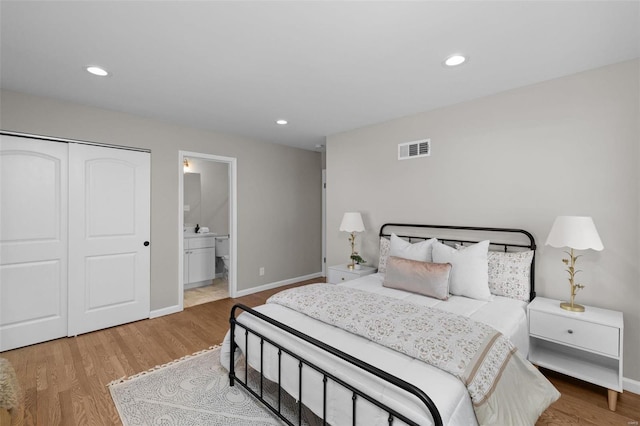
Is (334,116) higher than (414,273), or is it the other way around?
(334,116)

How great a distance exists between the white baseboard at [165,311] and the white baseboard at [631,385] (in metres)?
4.54

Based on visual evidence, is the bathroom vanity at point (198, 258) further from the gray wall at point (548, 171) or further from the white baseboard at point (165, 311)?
the gray wall at point (548, 171)

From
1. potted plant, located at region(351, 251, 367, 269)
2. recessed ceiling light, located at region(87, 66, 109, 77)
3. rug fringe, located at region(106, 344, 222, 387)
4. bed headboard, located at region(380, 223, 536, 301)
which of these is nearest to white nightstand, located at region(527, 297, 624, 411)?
bed headboard, located at region(380, 223, 536, 301)

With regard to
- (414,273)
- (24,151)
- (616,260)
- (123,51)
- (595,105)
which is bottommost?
(414,273)

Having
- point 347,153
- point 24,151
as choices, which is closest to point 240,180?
point 347,153

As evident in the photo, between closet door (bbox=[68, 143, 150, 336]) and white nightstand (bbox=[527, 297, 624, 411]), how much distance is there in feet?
13.5

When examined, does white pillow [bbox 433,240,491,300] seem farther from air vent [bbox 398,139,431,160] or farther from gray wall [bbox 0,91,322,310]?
gray wall [bbox 0,91,322,310]

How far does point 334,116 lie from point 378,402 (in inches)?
119

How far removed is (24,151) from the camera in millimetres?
2941

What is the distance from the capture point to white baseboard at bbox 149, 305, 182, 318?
378cm

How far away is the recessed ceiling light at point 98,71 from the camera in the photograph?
94.0 inches

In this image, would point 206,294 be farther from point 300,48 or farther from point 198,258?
point 300,48

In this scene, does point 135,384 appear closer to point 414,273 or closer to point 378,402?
point 378,402

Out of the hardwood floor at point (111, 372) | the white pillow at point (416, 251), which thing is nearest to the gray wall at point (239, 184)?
the hardwood floor at point (111, 372)
